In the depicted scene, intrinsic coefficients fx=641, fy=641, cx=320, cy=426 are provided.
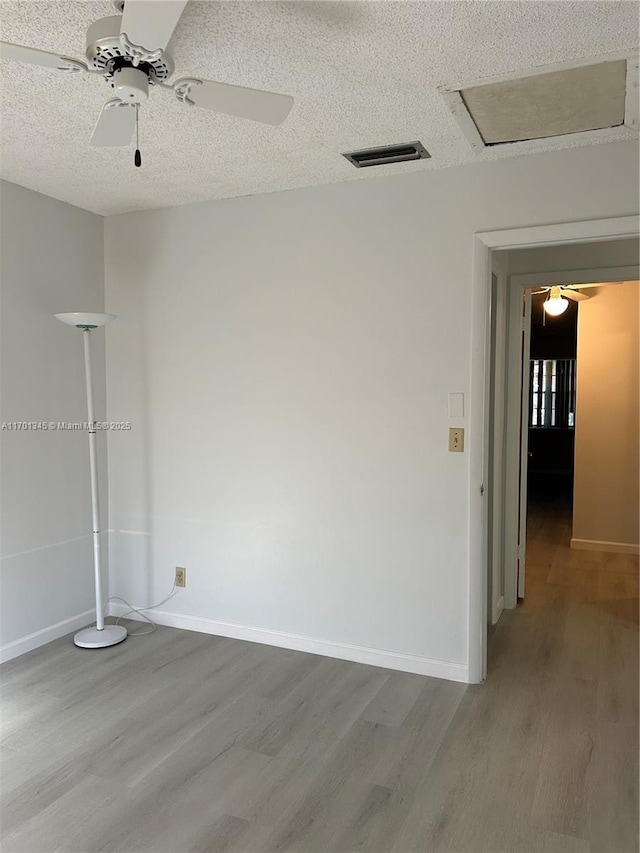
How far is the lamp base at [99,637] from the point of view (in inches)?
138

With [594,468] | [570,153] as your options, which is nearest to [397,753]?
[570,153]

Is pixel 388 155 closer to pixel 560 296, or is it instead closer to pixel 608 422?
pixel 560 296

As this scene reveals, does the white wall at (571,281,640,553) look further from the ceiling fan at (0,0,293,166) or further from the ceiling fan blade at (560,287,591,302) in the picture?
the ceiling fan at (0,0,293,166)

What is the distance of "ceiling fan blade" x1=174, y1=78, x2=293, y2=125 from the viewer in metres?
1.81

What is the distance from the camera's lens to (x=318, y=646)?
11.3 ft

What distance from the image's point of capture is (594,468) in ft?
18.3

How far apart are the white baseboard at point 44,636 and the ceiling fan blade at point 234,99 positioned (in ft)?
9.42

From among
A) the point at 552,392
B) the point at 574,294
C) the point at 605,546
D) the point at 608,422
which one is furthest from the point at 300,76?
the point at 552,392

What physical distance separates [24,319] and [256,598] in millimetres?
1970

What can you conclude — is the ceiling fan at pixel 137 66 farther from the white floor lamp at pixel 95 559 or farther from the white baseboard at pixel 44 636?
the white baseboard at pixel 44 636

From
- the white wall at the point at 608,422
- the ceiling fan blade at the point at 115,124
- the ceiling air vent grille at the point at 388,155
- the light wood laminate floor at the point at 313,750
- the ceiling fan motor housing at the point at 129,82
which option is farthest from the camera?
the white wall at the point at 608,422

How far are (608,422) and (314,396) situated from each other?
3.31 m

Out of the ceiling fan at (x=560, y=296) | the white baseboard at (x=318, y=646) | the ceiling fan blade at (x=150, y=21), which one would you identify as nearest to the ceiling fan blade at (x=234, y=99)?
the ceiling fan blade at (x=150, y=21)

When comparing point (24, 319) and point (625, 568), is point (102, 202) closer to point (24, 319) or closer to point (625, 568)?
point (24, 319)
